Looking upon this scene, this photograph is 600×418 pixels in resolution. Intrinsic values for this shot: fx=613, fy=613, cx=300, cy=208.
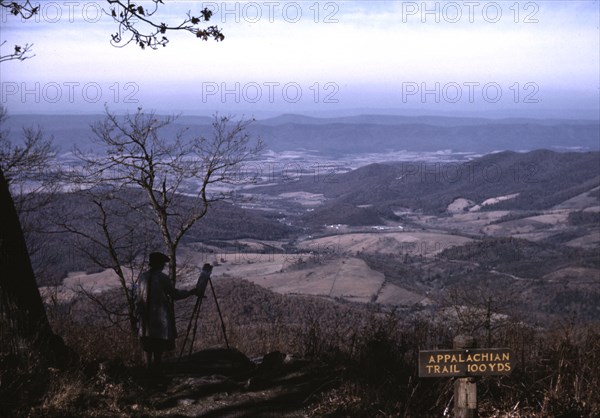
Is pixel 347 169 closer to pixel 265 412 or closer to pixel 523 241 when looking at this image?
pixel 523 241

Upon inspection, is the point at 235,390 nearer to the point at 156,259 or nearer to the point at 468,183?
the point at 156,259

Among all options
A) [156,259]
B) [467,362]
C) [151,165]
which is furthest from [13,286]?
[151,165]

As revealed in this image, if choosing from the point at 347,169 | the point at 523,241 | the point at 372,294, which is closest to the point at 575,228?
the point at 523,241

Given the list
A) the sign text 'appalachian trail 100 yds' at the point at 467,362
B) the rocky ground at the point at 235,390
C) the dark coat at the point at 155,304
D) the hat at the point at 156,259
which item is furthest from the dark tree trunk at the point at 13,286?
the sign text 'appalachian trail 100 yds' at the point at 467,362

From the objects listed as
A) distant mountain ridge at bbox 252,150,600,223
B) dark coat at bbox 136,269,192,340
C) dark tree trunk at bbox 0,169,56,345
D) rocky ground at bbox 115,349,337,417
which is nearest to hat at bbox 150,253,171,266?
dark coat at bbox 136,269,192,340

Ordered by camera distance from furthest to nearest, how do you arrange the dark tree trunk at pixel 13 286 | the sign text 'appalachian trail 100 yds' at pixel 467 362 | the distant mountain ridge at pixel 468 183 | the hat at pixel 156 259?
the distant mountain ridge at pixel 468 183 → the hat at pixel 156 259 → the dark tree trunk at pixel 13 286 → the sign text 'appalachian trail 100 yds' at pixel 467 362

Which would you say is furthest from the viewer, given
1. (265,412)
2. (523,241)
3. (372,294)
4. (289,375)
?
(523,241)

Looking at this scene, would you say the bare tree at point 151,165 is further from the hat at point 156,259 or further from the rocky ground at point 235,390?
the rocky ground at point 235,390
